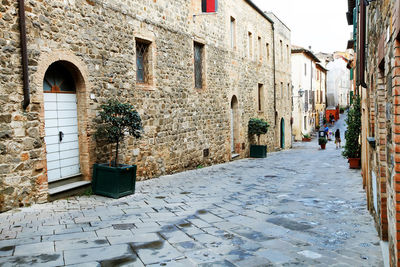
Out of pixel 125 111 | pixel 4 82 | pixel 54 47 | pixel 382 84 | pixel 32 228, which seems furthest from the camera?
pixel 125 111

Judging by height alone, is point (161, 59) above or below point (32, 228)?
above

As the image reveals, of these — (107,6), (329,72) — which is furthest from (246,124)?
(329,72)

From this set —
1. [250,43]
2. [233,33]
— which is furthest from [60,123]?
[250,43]

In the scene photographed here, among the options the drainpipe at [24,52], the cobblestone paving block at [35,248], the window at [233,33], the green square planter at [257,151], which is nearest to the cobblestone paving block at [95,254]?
the cobblestone paving block at [35,248]

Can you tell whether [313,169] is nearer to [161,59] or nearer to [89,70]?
[161,59]

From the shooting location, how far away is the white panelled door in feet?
21.9

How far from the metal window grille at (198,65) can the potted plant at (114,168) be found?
5269mm

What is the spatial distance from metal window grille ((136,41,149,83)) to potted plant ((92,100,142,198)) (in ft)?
6.84

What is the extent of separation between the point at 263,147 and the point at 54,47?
11.6 meters

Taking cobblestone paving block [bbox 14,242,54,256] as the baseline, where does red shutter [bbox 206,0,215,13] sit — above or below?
above

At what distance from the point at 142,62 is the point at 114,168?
356 cm

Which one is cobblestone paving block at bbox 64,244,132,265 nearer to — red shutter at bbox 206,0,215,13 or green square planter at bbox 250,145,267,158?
red shutter at bbox 206,0,215,13

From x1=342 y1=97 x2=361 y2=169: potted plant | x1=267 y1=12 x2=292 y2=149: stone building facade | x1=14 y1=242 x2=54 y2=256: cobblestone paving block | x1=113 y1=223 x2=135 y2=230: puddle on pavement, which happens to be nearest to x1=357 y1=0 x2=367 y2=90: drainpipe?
x1=113 y1=223 x2=135 y2=230: puddle on pavement

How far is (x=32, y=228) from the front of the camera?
16.0 ft
